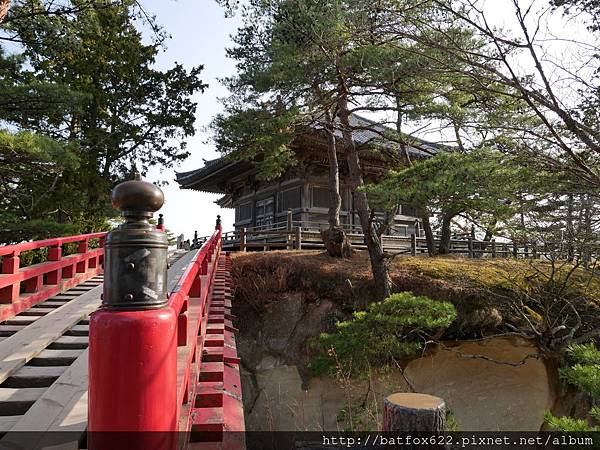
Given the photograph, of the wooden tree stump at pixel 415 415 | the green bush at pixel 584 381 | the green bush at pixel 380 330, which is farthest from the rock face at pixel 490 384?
the wooden tree stump at pixel 415 415

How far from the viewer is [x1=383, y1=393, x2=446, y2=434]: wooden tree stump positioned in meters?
1.52

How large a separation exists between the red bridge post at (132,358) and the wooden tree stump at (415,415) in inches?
34.3

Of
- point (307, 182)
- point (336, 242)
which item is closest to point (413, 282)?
point (336, 242)

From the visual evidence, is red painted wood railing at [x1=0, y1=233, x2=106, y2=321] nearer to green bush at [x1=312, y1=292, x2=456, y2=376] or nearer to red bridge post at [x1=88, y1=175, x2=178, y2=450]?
red bridge post at [x1=88, y1=175, x2=178, y2=450]

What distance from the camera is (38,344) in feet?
10.9

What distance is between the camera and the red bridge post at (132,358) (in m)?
0.97

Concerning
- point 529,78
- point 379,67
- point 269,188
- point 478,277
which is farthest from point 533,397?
point 269,188

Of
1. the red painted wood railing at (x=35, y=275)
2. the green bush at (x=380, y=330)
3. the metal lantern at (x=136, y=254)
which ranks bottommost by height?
the green bush at (x=380, y=330)

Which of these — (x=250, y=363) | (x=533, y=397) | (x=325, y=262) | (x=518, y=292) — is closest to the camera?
(x=518, y=292)

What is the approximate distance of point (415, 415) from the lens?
4.98 ft

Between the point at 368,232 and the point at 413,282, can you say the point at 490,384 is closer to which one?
the point at 413,282

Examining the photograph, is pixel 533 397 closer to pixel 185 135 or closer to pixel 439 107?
pixel 439 107

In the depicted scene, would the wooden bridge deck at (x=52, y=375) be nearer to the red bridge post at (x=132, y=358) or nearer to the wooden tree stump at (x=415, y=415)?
the red bridge post at (x=132, y=358)

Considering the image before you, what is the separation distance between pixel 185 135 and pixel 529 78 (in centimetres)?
1309
